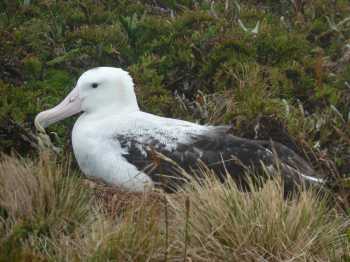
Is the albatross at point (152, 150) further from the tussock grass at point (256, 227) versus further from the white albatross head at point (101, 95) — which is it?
the tussock grass at point (256, 227)

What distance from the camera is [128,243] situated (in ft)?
14.2

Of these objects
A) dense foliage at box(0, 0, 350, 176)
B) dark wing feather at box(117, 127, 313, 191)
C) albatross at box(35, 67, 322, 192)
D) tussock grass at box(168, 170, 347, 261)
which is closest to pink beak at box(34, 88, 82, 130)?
albatross at box(35, 67, 322, 192)

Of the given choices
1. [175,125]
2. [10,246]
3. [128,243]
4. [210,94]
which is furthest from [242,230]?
[210,94]

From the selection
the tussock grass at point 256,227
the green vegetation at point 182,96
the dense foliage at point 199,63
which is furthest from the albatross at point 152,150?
the tussock grass at point 256,227

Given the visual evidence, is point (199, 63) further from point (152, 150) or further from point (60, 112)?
point (152, 150)

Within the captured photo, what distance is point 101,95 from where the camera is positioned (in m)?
6.04

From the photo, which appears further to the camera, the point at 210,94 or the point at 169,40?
the point at 169,40

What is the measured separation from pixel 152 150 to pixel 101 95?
3.15 feet

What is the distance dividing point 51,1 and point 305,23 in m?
2.14

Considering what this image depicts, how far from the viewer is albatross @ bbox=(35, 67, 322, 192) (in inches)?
214

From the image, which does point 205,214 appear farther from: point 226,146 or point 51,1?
point 51,1

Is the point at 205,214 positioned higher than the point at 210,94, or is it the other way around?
the point at 205,214

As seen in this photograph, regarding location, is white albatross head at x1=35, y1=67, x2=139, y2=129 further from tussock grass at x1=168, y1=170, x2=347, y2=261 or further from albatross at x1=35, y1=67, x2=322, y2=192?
tussock grass at x1=168, y1=170, x2=347, y2=261

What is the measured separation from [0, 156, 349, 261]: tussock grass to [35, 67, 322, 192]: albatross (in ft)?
1.61
